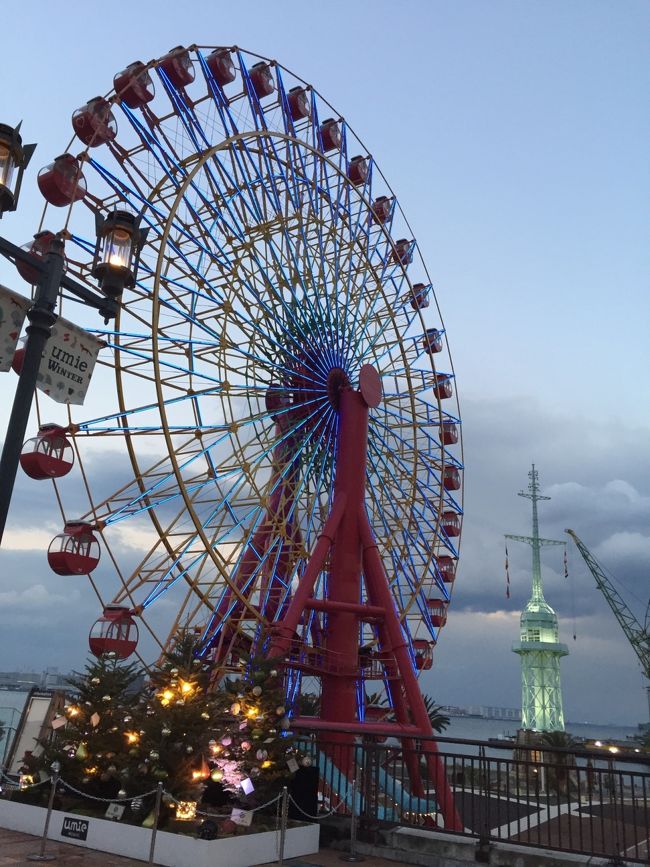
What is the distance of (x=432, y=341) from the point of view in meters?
30.0

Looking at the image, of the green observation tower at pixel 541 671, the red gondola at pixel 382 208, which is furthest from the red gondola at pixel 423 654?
the green observation tower at pixel 541 671

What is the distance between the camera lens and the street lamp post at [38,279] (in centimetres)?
647

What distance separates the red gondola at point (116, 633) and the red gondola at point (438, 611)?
14202mm

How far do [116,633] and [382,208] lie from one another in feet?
60.3

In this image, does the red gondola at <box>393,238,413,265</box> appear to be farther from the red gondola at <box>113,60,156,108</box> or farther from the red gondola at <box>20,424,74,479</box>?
the red gondola at <box>20,424,74,479</box>

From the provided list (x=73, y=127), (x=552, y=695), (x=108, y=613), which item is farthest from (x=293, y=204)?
(x=552, y=695)

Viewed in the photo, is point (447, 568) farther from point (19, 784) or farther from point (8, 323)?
point (8, 323)

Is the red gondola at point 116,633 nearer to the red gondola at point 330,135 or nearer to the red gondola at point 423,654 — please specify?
the red gondola at point 423,654

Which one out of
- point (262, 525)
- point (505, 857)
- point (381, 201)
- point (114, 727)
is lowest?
point (505, 857)

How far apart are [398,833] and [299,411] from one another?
13752 mm

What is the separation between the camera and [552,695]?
8394cm

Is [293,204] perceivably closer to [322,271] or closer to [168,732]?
[322,271]

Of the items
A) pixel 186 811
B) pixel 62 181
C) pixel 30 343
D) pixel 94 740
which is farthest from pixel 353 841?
pixel 62 181

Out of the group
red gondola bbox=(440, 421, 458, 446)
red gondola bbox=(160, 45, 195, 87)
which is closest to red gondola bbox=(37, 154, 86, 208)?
red gondola bbox=(160, 45, 195, 87)
